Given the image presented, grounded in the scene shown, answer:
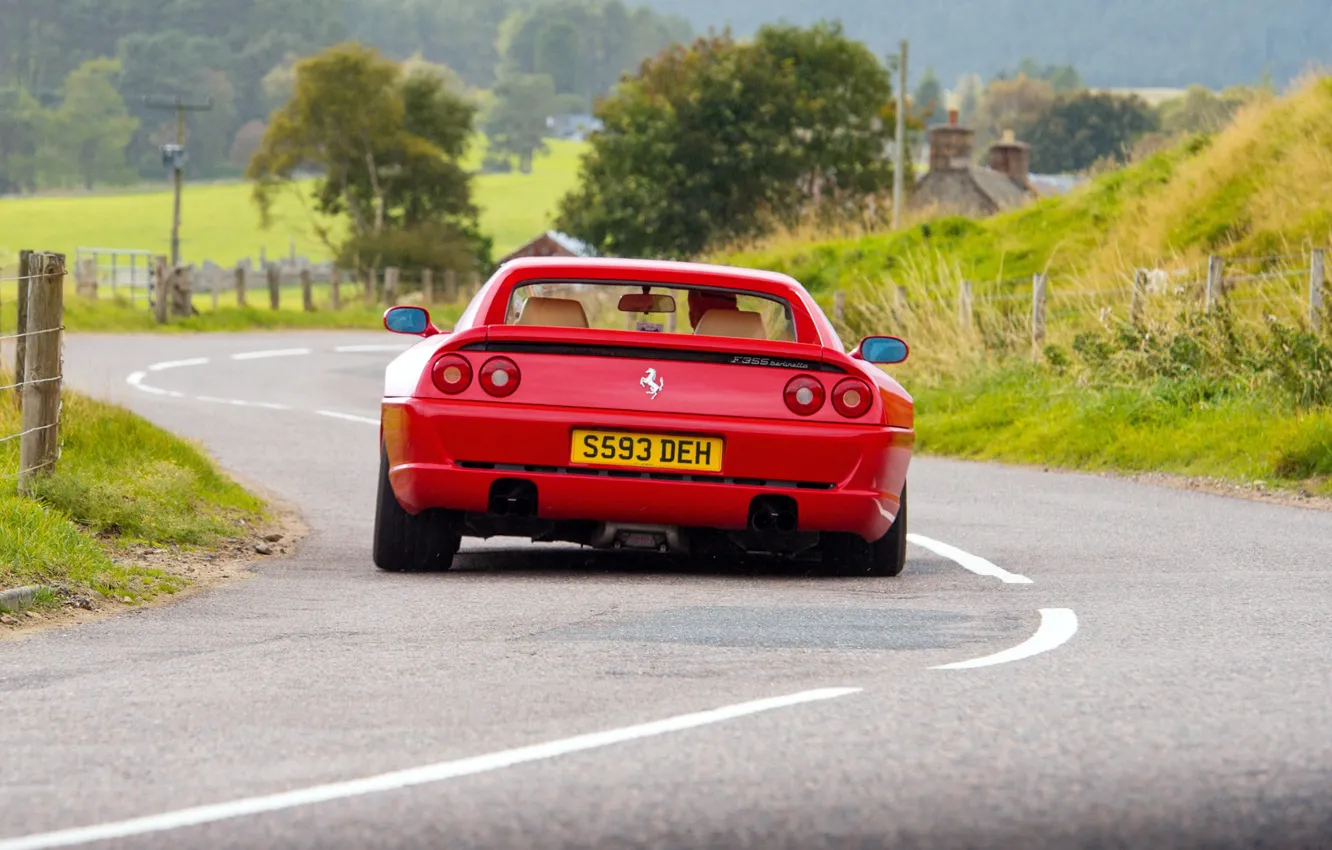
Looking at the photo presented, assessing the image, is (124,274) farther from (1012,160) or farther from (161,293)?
(1012,160)

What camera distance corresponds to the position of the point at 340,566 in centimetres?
986

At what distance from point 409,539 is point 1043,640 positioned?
10.7 ft

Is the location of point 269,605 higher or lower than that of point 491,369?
lower

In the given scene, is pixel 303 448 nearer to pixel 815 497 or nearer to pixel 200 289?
pixel 815 497

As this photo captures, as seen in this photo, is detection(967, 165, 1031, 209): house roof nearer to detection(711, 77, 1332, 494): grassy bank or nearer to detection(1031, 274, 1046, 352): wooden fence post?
detection(711, 77, 1332, 494): grassy bank

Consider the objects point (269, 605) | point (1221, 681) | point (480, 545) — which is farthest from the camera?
point (480, 545)

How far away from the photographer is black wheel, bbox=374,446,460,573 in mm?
9250

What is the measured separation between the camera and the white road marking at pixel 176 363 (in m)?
32.3

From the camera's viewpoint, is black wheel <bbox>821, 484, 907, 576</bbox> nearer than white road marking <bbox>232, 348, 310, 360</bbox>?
Yes

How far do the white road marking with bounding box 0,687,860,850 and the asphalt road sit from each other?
0.04 ft

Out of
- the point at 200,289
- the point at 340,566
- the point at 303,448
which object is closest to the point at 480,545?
the point at 340,566

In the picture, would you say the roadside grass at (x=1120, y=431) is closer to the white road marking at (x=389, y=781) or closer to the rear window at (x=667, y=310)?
the rear window at (x=667, y=310)

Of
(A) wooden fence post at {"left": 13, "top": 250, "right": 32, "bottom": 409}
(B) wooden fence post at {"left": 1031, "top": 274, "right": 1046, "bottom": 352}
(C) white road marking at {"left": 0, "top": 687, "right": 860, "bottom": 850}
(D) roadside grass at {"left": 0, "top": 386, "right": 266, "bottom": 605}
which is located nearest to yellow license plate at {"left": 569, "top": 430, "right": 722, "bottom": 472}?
(D) roadside grass at {"left": 0, "top": 386, "right": 266, "bottom": 605}

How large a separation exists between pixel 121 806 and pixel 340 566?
5.38m
